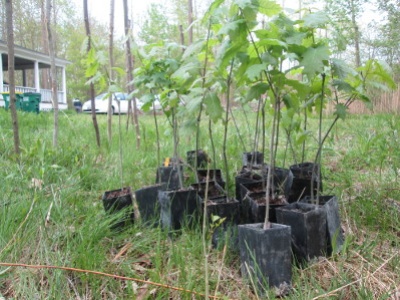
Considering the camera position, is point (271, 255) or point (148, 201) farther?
point (148, 201)

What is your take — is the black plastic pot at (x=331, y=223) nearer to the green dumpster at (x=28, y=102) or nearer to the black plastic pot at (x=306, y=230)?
the black plastic pot at (x=306, y=230)

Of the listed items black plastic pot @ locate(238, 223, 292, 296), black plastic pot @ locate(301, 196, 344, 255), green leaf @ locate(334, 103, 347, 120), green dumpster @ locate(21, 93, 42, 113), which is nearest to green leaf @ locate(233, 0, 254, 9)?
green leaf @ locate(334, 103, 347, 120)

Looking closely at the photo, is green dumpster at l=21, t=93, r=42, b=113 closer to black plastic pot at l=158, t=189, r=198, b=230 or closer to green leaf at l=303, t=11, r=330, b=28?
black plastic pot at l=158, t=189, r=198, b=230

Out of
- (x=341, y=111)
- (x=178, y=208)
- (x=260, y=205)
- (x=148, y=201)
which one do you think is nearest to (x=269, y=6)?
(x=341, y=111)

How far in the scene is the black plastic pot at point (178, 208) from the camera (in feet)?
5.59

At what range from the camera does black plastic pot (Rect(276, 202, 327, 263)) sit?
4.35 feet

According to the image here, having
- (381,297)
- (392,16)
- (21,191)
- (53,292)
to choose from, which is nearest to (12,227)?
(53,292)

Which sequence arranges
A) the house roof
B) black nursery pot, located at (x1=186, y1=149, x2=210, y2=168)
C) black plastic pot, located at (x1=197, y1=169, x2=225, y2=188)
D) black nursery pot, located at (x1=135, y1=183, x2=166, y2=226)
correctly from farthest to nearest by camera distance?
the house roof < black nursery pot, located at (x1=186, y1=149, x2=210, y2=168) < black plastic pot, located at (x1=197, y1=169, x2=225, y2=188) < black nursery pot, located at (x1=135, y1=183, x2=166, y2=226)

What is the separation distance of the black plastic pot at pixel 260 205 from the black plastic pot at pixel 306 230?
0.08 metres

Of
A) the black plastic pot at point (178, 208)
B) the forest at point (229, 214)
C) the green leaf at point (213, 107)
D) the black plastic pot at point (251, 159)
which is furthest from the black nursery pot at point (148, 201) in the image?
the green leaf at point (213, 107)

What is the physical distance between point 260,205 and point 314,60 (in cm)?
66

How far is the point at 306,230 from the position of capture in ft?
4.34

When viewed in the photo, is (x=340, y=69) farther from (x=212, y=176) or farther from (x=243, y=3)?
(x=212, y=176)

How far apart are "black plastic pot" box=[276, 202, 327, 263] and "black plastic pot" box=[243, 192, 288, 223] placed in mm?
77
